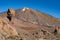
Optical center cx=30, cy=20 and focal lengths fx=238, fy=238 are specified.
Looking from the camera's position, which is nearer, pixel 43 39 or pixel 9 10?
pixel 43 39

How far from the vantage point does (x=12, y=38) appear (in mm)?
18875

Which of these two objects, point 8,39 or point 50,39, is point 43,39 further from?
point 8,39

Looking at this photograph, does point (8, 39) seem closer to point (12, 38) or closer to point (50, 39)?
point (12, 38)

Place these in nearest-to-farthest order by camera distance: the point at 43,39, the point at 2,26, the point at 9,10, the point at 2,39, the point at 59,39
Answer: the point at 2,39 < the point at 2,26 < the point at 43,39 < the point at 59,39 < the point at 9,10

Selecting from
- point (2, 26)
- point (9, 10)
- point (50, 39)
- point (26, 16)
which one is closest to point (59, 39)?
point (50, 39)

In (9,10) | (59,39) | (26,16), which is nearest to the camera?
(59,39)

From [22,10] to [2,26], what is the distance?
237ft

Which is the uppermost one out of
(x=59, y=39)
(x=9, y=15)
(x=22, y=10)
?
(x=22, y=10)

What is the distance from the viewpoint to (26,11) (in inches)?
3696

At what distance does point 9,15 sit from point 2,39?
29745 millimetres

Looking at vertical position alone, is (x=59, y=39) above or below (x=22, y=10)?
below

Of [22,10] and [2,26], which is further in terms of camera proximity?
[22,10]

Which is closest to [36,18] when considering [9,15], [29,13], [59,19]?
[29,13]

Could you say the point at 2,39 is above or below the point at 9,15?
below
